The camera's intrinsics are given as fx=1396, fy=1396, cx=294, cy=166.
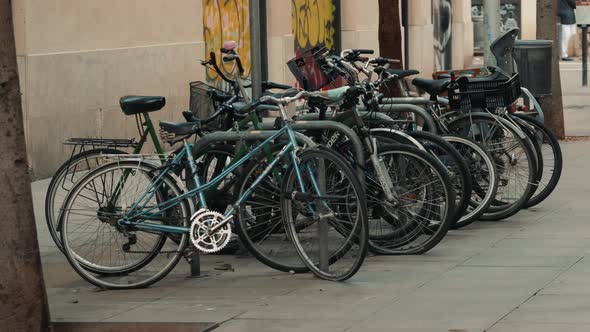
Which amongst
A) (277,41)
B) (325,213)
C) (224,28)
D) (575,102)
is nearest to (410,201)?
(325,213)

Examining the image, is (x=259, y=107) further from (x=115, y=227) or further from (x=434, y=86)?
(x=434, y=86)

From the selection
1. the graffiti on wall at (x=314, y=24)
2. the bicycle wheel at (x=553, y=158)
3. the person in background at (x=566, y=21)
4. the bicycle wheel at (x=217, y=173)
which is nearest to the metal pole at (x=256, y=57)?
the bicycle wheel at (x=217, y=173)

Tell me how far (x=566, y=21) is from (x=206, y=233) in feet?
81.9

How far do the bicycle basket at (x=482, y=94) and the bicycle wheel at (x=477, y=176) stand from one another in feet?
1.52

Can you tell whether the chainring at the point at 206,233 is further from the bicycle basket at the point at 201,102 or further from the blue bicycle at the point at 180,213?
the bicycle basket at the point at 201,102

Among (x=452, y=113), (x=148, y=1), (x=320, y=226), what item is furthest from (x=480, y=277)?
(x=148, y=1)

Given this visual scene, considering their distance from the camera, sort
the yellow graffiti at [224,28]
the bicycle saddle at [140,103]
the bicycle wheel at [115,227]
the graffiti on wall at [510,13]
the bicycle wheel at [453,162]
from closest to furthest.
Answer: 1. the bicycle wheel at [115,227]
2. the bicycle saddle at [140,103]
3. the bicycle wheel at [453,162]
4. the yellow graffiti at [224,28]
5. the graffiti on wall at [510,13]

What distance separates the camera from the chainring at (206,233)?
752 cm

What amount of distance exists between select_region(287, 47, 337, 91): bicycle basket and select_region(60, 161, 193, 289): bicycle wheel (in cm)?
162

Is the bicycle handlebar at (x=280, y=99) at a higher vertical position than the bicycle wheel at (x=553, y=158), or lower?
higher

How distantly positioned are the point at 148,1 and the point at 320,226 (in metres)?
8.26

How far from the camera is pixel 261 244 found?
814 centimetres

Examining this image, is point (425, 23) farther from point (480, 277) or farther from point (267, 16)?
point (480, 277)

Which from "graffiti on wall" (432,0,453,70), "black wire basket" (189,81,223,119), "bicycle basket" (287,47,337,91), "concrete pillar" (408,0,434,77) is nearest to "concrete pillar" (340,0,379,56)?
"concrete pillar" (408,0,434,77)
